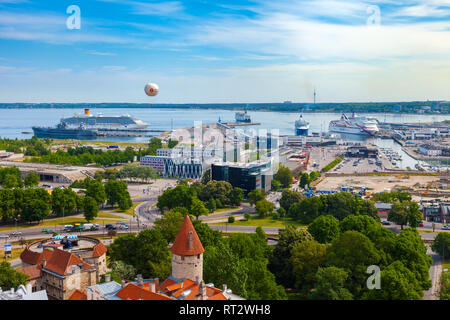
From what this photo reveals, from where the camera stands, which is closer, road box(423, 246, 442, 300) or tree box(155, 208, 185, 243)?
road box(423, 246, 442, 300)

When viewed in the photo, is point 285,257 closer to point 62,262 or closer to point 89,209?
point 62,262

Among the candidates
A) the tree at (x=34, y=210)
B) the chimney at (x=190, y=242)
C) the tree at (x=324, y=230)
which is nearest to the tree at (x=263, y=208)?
the tree at (x=324, y=230)

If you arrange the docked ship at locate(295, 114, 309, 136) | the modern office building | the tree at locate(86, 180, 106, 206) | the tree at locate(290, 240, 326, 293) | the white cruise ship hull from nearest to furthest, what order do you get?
the tree at locate(290, 240, 326, 293) → the tree at locate(86, 180, 106, 206) → the modern office building → the docked ship at locate(295, 114, 309, 136) → the white cruise ship hull

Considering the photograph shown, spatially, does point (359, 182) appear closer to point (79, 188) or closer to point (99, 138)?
point (79, 188)

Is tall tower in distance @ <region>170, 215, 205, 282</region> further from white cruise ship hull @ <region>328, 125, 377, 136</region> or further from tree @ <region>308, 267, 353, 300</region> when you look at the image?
white cruise ship hull @ <region>328, 125, 377, 136</region>

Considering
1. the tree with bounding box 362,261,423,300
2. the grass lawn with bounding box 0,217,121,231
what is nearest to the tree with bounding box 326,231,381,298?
the tree with bounding box 362,261,423,300
